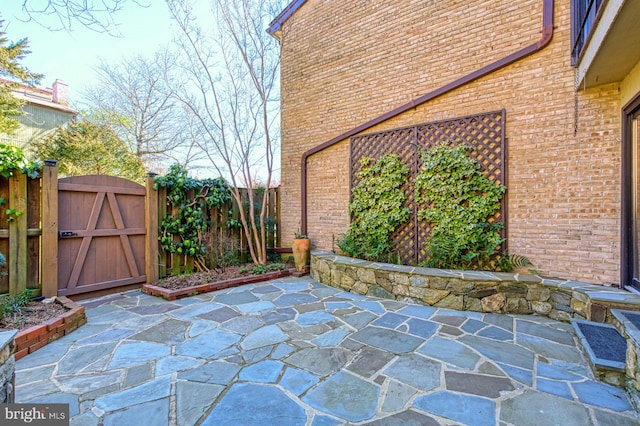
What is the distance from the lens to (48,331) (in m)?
2.50

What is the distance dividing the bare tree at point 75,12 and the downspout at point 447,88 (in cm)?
372

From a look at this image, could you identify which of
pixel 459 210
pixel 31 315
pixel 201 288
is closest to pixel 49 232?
pixel 31 315

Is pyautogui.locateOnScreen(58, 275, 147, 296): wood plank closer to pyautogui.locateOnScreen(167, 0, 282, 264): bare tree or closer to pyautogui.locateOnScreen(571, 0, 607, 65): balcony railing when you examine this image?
pyautogui.locateOnScreen(167, 0, 282, 264): bare tree

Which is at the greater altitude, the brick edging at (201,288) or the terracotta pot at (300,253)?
the terracotta pot at (300,253)

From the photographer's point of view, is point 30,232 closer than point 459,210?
Yes

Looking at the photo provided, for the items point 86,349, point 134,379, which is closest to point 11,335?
point 134,379

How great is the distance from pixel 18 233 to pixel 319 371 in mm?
3606

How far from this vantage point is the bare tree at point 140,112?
9.98m

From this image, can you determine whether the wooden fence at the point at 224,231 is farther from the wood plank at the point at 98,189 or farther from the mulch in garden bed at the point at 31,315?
the mulch in garden bed at the point at 31,315

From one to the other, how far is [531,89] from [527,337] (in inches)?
121

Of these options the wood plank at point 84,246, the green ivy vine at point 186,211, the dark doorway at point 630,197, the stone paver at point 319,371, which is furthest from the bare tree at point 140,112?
the dark doorway at point 630,197

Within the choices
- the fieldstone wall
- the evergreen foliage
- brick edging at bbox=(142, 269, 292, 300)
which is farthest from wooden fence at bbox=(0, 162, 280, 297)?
the evergreen foliage

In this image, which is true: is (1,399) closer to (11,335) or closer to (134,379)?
(11,335)

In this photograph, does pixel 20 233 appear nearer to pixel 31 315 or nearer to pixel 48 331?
pixel 31 315
